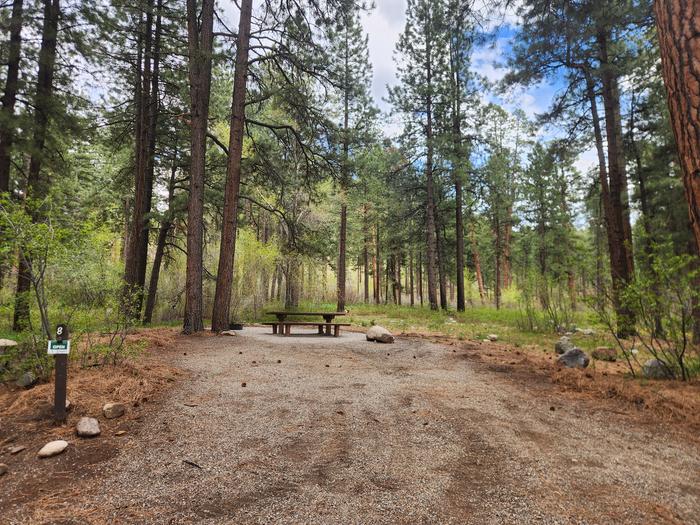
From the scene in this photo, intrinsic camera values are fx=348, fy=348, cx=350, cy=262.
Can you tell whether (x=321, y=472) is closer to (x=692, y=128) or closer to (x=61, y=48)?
(x=692, y=128)

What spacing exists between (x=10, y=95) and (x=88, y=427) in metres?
9.03

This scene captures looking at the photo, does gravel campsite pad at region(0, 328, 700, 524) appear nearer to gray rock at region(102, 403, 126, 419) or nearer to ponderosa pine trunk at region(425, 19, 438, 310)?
gray rock at region(102, 403, 126, 419)

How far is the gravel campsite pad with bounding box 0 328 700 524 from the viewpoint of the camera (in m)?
1.92

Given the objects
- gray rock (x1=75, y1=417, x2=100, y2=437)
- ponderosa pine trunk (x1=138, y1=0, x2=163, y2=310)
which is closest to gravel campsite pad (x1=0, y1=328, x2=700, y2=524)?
gray rock (x1=75, y1=417, x2=100, y2=437)

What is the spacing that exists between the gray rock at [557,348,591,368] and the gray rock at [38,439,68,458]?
631 cm

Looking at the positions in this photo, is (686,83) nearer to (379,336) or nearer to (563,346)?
(563,346)

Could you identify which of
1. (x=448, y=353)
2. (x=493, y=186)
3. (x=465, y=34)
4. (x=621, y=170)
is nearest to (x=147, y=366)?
(x=448, y=353)

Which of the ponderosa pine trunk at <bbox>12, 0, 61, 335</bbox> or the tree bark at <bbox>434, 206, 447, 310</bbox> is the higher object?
the ponderosa pine trunk at <bbox>12, 0, 61, 335</bbox>

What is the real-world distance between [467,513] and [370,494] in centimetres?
55

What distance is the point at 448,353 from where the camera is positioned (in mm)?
6820

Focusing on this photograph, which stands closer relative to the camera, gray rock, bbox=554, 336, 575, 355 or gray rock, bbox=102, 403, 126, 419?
gray rock, bbox=102, 403, 126, 419

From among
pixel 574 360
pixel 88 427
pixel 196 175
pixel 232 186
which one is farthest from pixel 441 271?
pixel 88 427

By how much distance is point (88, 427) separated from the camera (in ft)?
9.22

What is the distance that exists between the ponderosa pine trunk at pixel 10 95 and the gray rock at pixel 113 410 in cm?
733
